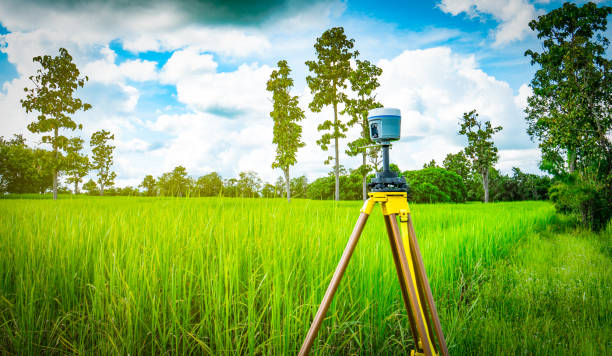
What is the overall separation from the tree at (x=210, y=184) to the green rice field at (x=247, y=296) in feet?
0.84

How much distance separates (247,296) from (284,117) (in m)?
20.3

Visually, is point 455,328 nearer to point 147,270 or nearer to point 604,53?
point 147,270

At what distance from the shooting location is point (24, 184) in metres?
33.8

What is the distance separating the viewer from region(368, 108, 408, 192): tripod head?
1.62 meters

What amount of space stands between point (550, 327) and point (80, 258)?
4.90 m

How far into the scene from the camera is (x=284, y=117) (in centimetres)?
2195

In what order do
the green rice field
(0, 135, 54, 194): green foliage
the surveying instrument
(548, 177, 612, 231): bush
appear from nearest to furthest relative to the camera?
the surveying instrument, the green rice field, (548, 177, 612, 231): bush, (0, 135, 54, 194): green foliage

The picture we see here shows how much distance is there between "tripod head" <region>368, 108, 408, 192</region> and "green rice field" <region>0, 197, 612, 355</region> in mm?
1056

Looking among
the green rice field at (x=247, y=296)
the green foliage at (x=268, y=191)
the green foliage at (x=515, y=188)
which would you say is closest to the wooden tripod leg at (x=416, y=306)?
the green rice field at (x=247, y=296)

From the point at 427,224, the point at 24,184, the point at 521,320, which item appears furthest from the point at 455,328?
the point at 24,184

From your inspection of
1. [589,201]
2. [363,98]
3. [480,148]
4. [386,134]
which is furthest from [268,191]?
[480,148]

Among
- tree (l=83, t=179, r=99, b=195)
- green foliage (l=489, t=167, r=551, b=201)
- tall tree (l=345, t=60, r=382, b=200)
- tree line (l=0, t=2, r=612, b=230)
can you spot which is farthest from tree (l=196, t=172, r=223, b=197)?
tree (l=83, t=179, r=99, b=195)

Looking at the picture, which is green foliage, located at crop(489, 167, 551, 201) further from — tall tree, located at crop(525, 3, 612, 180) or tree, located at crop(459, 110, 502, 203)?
tall tree, located at crop(525, 3, 612, 180)

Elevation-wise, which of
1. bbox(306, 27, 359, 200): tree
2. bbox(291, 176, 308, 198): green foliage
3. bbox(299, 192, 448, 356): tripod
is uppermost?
bbox(306, 27, 359, 200): tree
